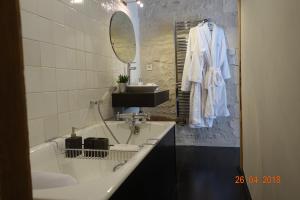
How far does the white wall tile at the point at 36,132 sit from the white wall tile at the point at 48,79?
251mm

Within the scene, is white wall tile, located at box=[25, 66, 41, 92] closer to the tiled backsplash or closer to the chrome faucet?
the tiled backsplash

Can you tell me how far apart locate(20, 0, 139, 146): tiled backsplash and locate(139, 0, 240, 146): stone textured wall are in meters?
1.31

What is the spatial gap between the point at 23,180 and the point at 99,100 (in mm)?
2348

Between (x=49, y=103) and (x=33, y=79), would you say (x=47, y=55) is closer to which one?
(x=33, y=79)

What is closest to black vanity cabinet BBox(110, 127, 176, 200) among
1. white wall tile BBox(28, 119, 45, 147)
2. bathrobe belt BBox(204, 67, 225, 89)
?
white wall tile BBox(28, 119, 45, 147)

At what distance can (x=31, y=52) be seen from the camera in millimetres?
1739

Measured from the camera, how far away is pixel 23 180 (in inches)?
17.1

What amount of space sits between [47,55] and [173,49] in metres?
2.54

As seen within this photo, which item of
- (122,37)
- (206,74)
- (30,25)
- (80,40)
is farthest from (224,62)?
(30,25)

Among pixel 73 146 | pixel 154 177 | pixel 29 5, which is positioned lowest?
pixel 154 177

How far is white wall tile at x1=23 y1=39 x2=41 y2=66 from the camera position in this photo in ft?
5.53

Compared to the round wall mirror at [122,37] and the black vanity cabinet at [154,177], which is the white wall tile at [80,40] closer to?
the round wall mirror at [122,37]

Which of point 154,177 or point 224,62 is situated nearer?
point 154,177

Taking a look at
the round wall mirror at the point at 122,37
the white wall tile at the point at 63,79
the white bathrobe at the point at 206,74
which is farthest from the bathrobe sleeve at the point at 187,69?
the white wall tile at the point at 63,79
